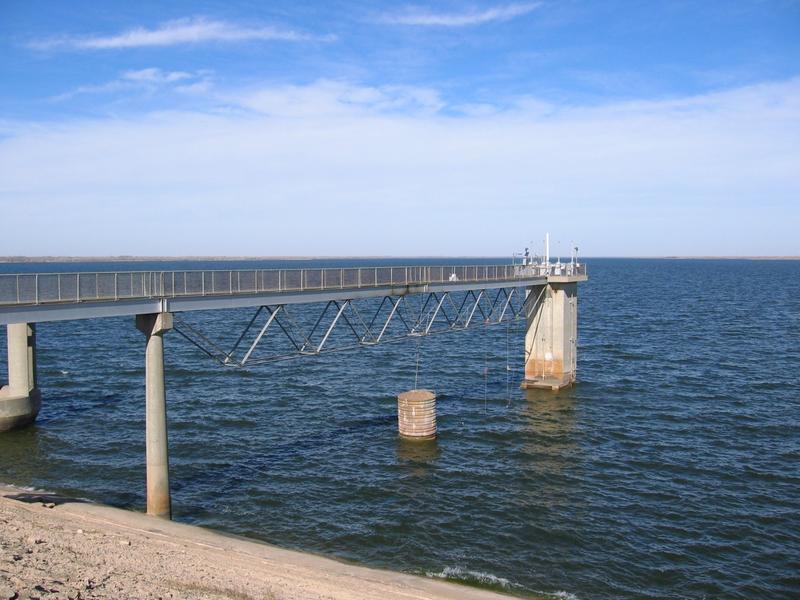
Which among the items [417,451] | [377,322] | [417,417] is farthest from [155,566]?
[377,322]

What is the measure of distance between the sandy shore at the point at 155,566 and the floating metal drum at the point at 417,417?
43.8 feet

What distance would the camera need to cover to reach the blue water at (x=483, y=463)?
863 inches

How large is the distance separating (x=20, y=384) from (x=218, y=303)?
1616cm

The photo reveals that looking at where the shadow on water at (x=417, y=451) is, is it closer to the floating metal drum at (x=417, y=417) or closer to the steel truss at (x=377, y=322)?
the floating metal drum at (x=417, y=417)

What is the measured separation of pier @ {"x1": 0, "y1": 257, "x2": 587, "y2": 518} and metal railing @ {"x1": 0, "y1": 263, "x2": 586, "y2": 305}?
0.11ft

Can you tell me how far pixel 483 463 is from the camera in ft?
101

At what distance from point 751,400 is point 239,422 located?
94.5 ft

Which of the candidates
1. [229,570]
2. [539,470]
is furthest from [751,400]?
[229,570]

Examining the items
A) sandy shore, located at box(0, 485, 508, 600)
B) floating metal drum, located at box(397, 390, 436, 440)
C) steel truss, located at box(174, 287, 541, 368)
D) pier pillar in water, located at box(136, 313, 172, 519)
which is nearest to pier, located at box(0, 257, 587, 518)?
pier pillar in water, located at box(136, 313, 172, 519)

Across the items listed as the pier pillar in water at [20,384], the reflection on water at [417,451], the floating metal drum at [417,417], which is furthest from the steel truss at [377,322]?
Answer: the pier pillar in water at [20,384]

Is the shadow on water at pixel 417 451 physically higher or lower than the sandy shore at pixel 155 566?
lower

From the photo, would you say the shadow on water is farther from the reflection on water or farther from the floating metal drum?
the floating metal drum

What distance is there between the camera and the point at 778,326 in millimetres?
72188

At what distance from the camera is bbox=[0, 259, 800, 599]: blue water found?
21.9 m
